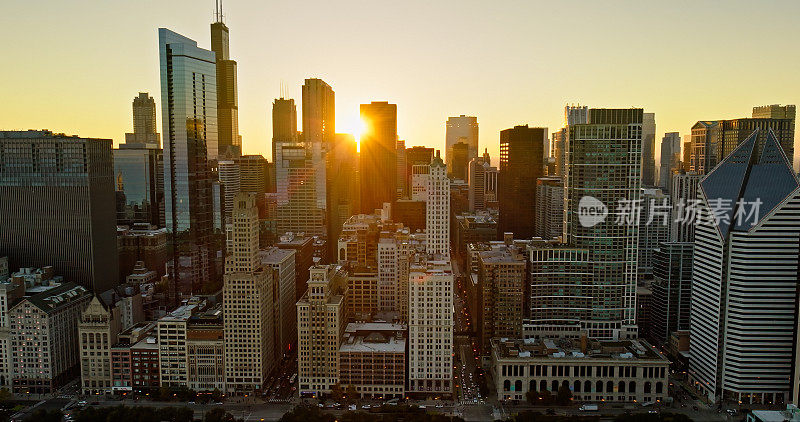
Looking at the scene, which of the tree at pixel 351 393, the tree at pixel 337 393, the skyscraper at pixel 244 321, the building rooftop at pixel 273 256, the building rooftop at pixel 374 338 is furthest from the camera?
the building rooftop at pixel 273 256

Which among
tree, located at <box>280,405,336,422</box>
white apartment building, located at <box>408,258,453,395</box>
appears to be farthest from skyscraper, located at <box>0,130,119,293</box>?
white apartment building, located at <box>408,258,453,395</box>

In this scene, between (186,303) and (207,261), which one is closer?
(186,303)

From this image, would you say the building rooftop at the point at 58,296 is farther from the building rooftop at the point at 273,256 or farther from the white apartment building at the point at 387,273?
the white apartment building at the point at 387,273

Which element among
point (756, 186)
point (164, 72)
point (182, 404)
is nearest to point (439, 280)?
point (182, 404)

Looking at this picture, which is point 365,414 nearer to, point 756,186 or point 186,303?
point 186,303

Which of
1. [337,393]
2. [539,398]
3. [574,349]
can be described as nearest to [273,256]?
[337,393]

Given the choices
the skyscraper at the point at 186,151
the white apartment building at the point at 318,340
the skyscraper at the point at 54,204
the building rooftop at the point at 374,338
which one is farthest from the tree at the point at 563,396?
the skyscraper at the point at 54,204
